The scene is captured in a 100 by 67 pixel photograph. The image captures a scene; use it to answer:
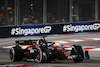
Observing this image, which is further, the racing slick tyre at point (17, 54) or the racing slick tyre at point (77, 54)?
the racing slick tyre at point (17, 54)

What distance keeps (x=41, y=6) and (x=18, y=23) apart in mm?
1981

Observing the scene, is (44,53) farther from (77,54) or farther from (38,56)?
(77,54)

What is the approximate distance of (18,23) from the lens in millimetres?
19547

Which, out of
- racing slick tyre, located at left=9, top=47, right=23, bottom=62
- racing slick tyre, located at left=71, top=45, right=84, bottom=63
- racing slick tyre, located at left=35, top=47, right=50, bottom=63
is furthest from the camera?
racing slick tyre, located at left=9, top=47, right=23, bottom=62

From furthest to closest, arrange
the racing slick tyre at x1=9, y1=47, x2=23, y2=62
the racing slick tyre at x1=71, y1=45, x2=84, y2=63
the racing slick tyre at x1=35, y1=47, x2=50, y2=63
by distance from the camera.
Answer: the racing slick tyre at x1=9, y1=47, x2=23, y2=62 → the racing slick tyre at x1=71, y1=45, x2=84, y2=63 → the racing slick tyre at x1=35, y1=47, x2=50, y2=63

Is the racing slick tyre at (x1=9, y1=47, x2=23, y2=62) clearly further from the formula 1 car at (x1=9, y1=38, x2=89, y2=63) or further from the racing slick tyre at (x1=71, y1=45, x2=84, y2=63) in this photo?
the racing slick tyre at (x1=71, y1=45, x2=84, y2=63)

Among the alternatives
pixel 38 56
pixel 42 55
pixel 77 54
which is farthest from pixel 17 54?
pixel 77 54

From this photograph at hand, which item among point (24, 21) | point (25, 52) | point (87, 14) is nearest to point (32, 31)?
point (24, 21)

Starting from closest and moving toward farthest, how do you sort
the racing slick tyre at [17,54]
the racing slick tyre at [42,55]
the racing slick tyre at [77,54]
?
the racing slick tyre at [42,55]
the racing slick tyre at [77,54]
the racing slick tyre at [17,54]

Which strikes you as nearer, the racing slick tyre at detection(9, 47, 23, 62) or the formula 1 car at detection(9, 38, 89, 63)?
the formula 1 car at detection(9, 38, 89, 63)

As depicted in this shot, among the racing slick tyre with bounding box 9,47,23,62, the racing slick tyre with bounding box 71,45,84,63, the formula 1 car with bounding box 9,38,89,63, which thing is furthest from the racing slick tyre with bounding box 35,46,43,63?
the racing slick tyre with bounding box 71,45,84,63

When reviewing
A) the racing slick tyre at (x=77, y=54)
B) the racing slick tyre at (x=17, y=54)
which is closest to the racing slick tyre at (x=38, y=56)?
the racing slick tyre at (x=17, y=54)

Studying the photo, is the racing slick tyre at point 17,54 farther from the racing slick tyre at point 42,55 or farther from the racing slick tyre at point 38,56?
the racing slick tyre at point 42,55

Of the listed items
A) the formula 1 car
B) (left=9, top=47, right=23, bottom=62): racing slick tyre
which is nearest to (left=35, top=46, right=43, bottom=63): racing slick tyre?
the formula 1 car
